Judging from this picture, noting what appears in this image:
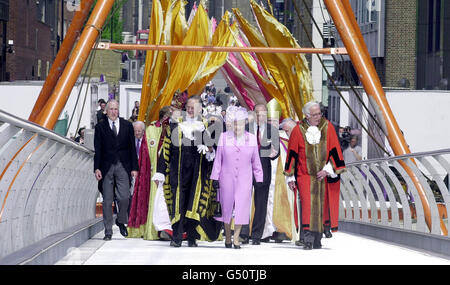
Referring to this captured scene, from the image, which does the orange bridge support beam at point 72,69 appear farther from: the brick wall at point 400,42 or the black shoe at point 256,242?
the brick wall at point 400,42

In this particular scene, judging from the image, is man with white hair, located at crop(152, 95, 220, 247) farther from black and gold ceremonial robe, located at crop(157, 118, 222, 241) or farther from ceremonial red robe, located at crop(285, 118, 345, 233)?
ceremonial red robe, located at crop(285, 118, 345, 233)

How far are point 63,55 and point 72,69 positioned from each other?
0.83m

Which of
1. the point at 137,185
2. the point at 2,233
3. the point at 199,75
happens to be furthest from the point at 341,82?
the point at 2,233

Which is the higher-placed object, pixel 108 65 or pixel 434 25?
pixel 434 25

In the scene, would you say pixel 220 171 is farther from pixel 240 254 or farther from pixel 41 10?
pixel 41 10

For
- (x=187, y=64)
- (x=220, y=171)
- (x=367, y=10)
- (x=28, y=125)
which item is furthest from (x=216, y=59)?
(x=367, y=10)

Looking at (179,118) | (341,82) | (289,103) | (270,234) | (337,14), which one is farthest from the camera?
(341,82)

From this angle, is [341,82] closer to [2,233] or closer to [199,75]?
[199,75]

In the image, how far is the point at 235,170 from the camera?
14336mm

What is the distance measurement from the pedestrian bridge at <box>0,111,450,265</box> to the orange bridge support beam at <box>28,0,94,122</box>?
7.56 ft

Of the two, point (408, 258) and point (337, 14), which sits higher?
point (337, 14)

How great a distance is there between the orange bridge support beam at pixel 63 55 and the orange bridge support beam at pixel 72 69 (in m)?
0.24
